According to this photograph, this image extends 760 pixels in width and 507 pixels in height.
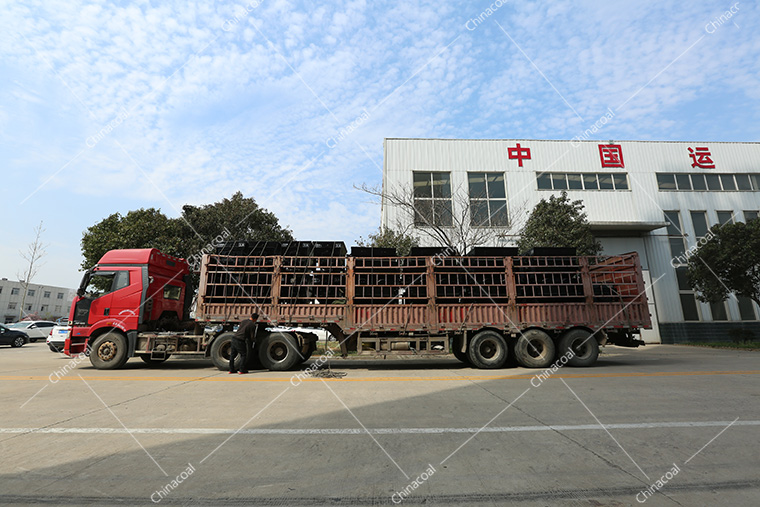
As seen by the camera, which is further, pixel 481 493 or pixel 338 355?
pixel 338 355

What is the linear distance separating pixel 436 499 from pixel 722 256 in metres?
21.1

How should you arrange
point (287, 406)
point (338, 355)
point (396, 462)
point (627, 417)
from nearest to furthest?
point (396, 462)
point (627, 417)
point (287, 406)
point (338, 355)

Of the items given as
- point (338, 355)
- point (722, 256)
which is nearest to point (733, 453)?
point (338, 355)

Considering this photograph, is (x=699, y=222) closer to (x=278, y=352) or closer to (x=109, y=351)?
(x=278, y=352)

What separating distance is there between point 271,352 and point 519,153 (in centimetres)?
1950

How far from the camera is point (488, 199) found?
21.7 m

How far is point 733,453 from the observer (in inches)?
149

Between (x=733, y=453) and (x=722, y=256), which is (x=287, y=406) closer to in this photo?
(x=733, y=453)

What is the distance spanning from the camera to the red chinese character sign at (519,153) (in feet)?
74.4

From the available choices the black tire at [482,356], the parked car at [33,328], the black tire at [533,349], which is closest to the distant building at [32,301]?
the parked car at [33,328]
